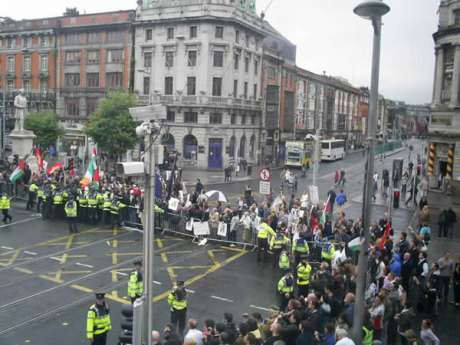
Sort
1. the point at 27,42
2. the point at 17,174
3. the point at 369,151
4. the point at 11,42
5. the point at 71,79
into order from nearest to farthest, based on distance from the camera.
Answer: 1. the point at 369,151
2. the point at 17,174
3. the point at 71,79
4. the point at 27,42
5. the point at 11,42

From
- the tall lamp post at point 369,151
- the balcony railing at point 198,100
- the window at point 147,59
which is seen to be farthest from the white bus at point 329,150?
the tall lamp post at point 369,151

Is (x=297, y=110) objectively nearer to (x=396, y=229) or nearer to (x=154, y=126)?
(x=396, y=229)

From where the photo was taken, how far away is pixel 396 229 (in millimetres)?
24844

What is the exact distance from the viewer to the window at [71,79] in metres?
61.3

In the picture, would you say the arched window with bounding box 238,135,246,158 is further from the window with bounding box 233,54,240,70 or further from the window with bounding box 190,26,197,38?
the window with bounding box 190,26,197,38

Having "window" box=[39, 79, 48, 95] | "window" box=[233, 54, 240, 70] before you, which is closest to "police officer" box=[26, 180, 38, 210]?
"window" box=[233, 54, 240, 70]

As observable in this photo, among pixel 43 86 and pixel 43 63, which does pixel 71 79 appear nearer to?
pixel 43 86

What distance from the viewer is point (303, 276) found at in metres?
13.2

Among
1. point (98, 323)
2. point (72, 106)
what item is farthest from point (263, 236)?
point (72, 106)

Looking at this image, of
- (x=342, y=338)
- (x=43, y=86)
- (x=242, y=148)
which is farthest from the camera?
(x=43, y=86)

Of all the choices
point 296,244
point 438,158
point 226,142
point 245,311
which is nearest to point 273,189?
point 438,158

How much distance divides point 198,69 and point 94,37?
16.3m

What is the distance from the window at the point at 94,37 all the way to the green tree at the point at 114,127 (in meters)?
17.6

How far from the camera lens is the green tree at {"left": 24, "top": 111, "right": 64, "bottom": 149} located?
49.6 meters
